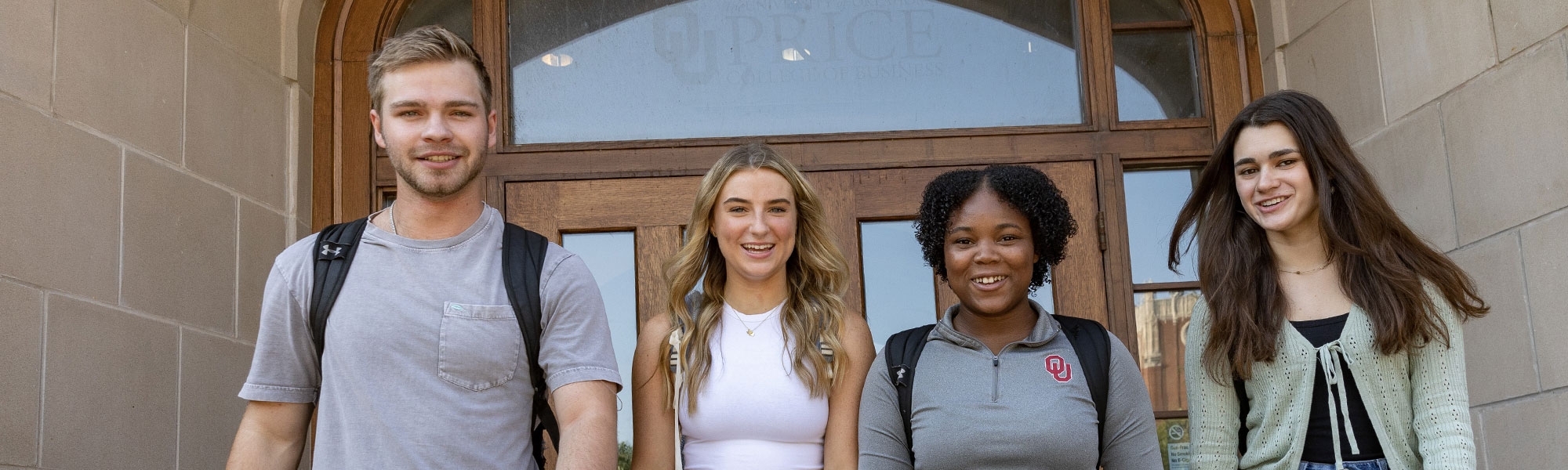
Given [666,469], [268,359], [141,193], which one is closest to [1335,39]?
[666,469]

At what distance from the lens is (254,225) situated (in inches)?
157

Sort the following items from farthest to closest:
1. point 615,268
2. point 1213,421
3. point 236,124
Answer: point 615,268 → point 236,124 → point 1213,421

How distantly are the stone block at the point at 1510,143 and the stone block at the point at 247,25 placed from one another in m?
3.48

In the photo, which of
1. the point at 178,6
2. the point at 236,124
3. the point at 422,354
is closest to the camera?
the point at 422,354

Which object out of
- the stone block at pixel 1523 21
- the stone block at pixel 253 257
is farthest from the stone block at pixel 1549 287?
the stone block at pixel 253 257

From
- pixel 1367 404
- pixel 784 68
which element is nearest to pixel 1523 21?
pixel 1367 404

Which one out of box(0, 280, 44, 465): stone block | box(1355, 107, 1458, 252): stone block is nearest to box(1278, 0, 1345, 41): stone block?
box(1355, 107, 1458, 252): stone block

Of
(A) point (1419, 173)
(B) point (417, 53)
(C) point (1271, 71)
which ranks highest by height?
(C) point (1271, 71)

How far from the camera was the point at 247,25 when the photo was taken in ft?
13.2

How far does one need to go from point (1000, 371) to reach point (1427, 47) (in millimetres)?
1652

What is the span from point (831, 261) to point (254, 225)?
1883mm

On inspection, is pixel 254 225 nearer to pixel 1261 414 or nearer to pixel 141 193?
pixel 141 193

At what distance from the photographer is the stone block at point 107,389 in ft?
10.1

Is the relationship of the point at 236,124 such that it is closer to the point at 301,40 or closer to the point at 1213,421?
the point at 301,40
